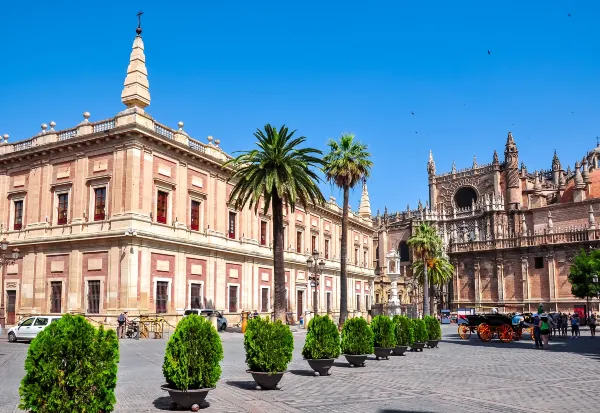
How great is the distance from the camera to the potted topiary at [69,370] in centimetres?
729

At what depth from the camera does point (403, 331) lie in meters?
20.0

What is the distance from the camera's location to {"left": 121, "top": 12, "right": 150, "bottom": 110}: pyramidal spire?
30406mm

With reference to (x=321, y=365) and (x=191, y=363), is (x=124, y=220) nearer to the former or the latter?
(x=321, y=365)

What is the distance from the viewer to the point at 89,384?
7.59m

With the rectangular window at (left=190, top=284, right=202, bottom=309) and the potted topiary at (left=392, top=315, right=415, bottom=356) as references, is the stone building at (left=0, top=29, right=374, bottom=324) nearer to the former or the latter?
the rectangular window at (left=190, top=284, right=202, bottom=309)

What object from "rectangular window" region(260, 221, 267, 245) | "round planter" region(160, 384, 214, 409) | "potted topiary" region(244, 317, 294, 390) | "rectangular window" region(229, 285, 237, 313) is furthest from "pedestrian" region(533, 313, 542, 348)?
"rectangular window" region(260, 221, 267, 245)

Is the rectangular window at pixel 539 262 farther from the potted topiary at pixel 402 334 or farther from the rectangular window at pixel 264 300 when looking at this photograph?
the potted topiary at pixel 402 334

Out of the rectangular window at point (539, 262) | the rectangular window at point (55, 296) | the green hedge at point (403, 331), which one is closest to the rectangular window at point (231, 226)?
the rectangular window at point (55, 296)

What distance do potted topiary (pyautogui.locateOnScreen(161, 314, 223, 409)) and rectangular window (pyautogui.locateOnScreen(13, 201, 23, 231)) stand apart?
91.2 ft

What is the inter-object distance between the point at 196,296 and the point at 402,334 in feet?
52.7

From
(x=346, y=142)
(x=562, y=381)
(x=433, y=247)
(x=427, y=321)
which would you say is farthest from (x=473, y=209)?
(x=562, y=381)

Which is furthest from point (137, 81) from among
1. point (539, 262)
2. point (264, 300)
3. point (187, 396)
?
point (539, 262)

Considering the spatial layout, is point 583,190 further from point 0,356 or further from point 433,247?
point 0,356

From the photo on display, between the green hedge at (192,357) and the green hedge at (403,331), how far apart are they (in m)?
11.1
